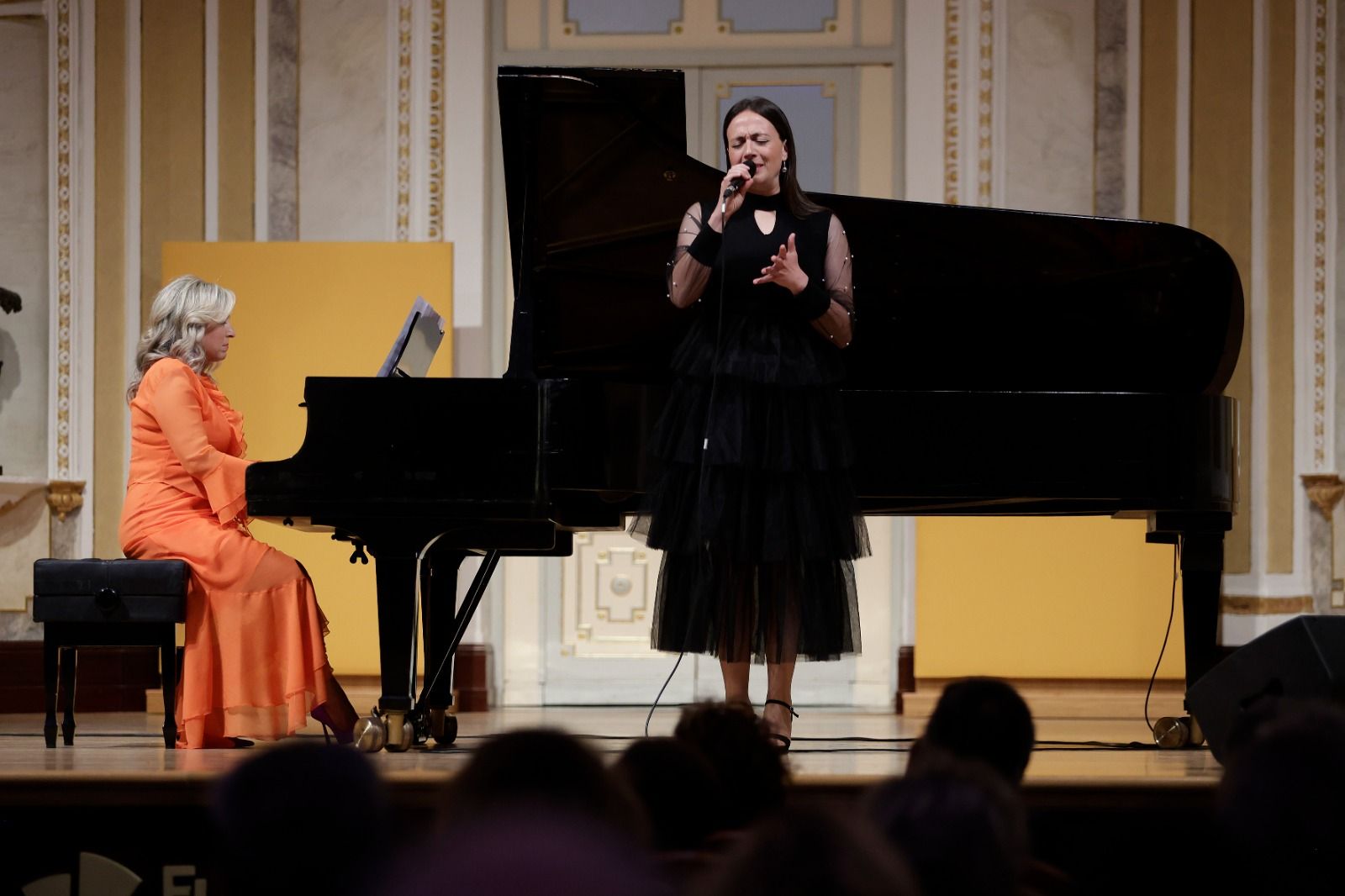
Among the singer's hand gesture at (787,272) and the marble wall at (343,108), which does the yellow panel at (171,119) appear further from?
the singer's hand gesture at (787,272)

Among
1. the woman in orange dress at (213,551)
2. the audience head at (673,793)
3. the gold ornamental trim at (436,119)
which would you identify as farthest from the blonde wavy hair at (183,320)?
the audience head at (673,793)

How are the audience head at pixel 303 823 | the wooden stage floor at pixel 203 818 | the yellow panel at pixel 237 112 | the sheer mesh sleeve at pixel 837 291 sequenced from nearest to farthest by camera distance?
1. the audience head at pixel 303 823
2. the wooden stage floor at pixel 203 818
3. the sheer mesh sleeve at pixel 837 291
4. the yellow panel at pixel 237 112

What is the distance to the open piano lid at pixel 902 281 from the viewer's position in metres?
3.83

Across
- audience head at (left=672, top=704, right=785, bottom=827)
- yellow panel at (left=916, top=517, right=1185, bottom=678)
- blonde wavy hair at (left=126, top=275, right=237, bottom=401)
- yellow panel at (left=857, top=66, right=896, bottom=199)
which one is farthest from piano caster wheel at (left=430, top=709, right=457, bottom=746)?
yellow panel at (left=857, top=66, right=896, bottom=199)

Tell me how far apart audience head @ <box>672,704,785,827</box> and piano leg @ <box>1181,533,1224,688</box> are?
8.03ft

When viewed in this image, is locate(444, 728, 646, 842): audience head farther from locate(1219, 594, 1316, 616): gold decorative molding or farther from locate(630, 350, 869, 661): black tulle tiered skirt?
locate(1219, 594, 1316, 616): gold decorative molding

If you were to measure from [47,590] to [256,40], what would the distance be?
10.1 ft

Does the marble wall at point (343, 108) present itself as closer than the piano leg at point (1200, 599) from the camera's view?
No

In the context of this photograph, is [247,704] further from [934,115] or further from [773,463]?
[934,115]

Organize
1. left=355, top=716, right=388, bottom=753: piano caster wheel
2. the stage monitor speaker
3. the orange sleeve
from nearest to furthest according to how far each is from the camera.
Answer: the stage monitor speaker → left=355, top=716, right=388, bottom=753: piano caster wheel → the orange sleeve

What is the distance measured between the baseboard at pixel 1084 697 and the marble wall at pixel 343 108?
3030 millimetres

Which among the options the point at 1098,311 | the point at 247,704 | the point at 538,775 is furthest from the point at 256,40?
the point at 538,775

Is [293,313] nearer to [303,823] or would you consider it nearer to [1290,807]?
[303,823]

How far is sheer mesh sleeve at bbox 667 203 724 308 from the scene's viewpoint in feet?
10.5
